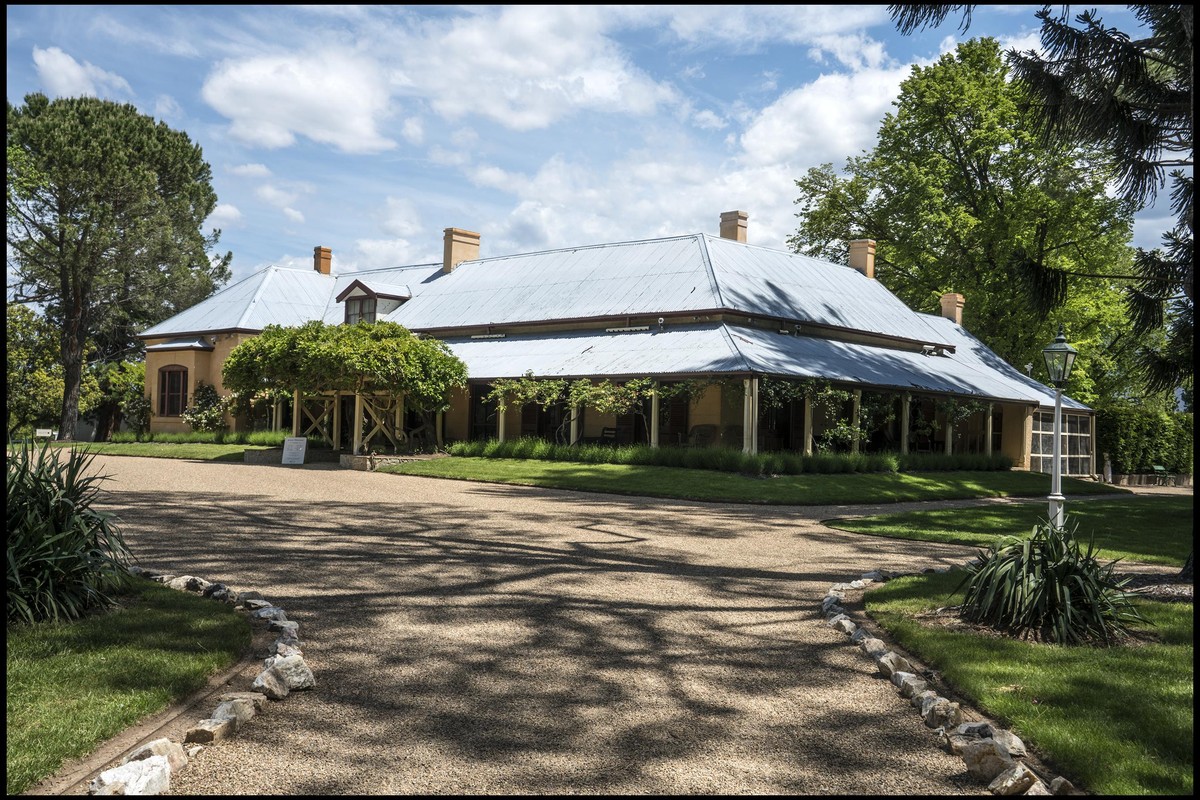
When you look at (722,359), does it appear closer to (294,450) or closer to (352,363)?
(352,363)

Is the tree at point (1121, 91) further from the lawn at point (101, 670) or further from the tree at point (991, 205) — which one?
the tree at point (991, 205)

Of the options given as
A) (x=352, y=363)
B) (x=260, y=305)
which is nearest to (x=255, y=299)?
(x=260, y=305)

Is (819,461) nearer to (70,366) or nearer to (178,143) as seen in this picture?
(70,366)

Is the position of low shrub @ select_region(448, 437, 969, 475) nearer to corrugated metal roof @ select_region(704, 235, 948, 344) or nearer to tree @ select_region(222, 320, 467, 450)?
tree @ select_region(222, 320, 467, 450)

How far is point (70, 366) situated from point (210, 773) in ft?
121

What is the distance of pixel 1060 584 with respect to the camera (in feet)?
22.1

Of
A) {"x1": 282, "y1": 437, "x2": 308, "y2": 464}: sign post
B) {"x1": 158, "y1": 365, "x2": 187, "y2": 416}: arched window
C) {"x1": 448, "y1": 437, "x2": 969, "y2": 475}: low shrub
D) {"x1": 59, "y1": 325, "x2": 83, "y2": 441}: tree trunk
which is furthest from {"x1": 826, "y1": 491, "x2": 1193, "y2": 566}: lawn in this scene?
{"x1": 59, "y1": 325, "x2": 83, "y2": 441}: tree trunk

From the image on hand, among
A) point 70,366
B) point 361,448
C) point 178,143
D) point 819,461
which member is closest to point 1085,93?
point 819,461

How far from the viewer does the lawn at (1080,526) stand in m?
12.0

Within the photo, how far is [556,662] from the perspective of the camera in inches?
242

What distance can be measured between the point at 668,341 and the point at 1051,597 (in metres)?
19.2

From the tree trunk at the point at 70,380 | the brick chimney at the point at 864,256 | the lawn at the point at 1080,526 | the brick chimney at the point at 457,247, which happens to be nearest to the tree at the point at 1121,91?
the lawn at the point at 1080,526

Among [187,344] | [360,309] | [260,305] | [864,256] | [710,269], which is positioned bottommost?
[187,344]

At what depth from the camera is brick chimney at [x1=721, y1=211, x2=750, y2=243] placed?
31.8 meters
